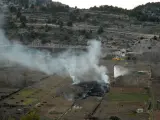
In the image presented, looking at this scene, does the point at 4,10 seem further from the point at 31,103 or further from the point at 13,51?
the point at 31,103

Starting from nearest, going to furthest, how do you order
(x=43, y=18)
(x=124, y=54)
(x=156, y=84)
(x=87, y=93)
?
1. (x=87, y=93)
2. (x=156, y=84)
3. (x=124, y=54)
4. (x=43, y=18)

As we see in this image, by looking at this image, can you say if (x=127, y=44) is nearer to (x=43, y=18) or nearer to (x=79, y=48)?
(x=79, y=48)

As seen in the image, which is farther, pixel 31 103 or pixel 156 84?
pixel 156 84

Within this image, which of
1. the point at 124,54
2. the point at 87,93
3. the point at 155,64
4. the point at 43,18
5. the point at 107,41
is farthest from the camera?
the point at 43,18

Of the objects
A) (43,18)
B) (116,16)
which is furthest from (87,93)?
(116,16)

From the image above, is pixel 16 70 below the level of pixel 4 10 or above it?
below

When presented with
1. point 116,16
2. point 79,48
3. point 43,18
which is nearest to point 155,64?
point 79,48
